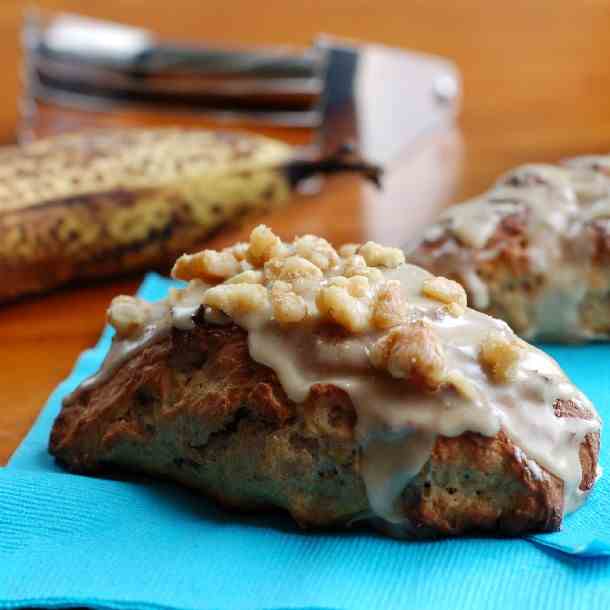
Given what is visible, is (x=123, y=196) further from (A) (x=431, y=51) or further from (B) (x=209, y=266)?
(A) (x=431, y=51)

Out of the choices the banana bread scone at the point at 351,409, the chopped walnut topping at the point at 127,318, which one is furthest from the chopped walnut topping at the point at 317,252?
the chopped walnut topping at the point at 127,318

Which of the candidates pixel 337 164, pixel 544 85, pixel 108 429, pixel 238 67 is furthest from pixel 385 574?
pixel 544 85

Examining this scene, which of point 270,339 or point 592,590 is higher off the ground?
point 270,339

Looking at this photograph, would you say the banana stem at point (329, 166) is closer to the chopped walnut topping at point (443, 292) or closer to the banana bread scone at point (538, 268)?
the banana bread scone at point (538, 268)

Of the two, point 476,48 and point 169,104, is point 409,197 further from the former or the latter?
point 476,48

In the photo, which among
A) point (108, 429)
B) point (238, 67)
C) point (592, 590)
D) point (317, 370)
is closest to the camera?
point (592, 590)

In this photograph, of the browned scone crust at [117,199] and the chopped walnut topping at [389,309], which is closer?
the chopped walnut topping at [389,309]
